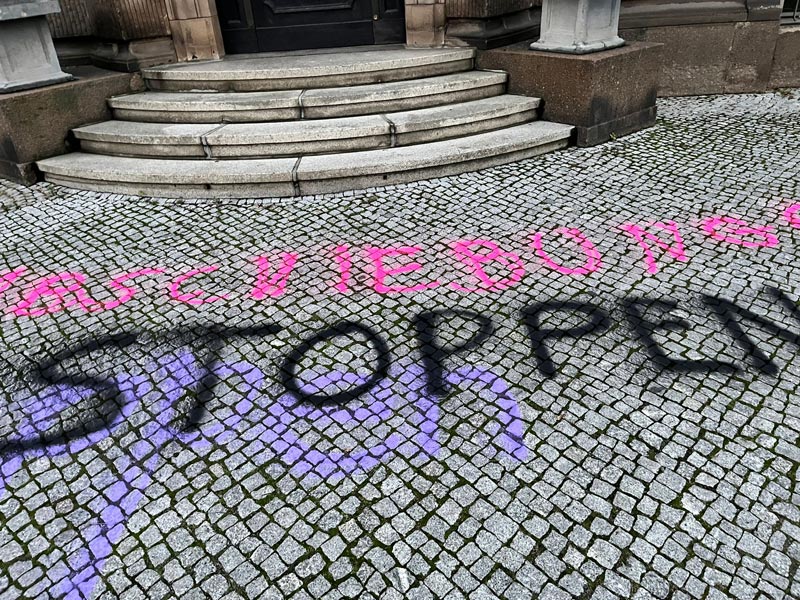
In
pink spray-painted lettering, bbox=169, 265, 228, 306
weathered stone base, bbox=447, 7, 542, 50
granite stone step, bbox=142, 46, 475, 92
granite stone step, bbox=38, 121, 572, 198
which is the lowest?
pink spray-painted lettering, bbox=169, 265, 228, 306

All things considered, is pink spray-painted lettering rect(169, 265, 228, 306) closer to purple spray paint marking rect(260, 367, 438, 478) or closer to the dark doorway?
purple spray paint marking rect(260, 367, 438, 478)

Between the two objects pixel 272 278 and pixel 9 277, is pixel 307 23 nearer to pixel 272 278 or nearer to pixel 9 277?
pixel 272 278

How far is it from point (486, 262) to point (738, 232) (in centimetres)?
198

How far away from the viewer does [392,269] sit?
Result: 457cm

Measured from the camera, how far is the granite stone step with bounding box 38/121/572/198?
5824 mm

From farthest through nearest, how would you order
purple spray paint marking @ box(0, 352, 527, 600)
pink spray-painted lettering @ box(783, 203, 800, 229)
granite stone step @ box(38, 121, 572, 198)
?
granite stone step @ box(38, 121, 572, 198)
pink spray-painted lettering @ box(783, 203, 800, 229)
purple spray paint marking @ box(0, 352, 527, 600)

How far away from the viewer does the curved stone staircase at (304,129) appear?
5922mm

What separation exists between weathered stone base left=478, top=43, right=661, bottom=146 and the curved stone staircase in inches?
6.3

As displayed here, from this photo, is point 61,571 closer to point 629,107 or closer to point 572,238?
point 572,238

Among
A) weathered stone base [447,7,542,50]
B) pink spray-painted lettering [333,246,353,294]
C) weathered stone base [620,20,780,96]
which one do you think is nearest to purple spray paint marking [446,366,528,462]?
pink spray-painted lettering [333,246,353,294]

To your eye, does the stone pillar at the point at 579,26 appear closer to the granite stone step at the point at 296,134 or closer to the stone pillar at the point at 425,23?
the granite stone step at the point at 296,134

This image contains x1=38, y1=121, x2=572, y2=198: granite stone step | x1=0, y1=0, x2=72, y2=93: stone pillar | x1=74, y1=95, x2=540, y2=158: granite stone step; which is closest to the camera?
x1=38, y1=121, x2=572, y2=198: granite stone step

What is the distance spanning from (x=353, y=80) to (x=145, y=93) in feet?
7.79

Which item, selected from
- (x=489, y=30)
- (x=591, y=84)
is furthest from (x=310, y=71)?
(x=591, y=84)
